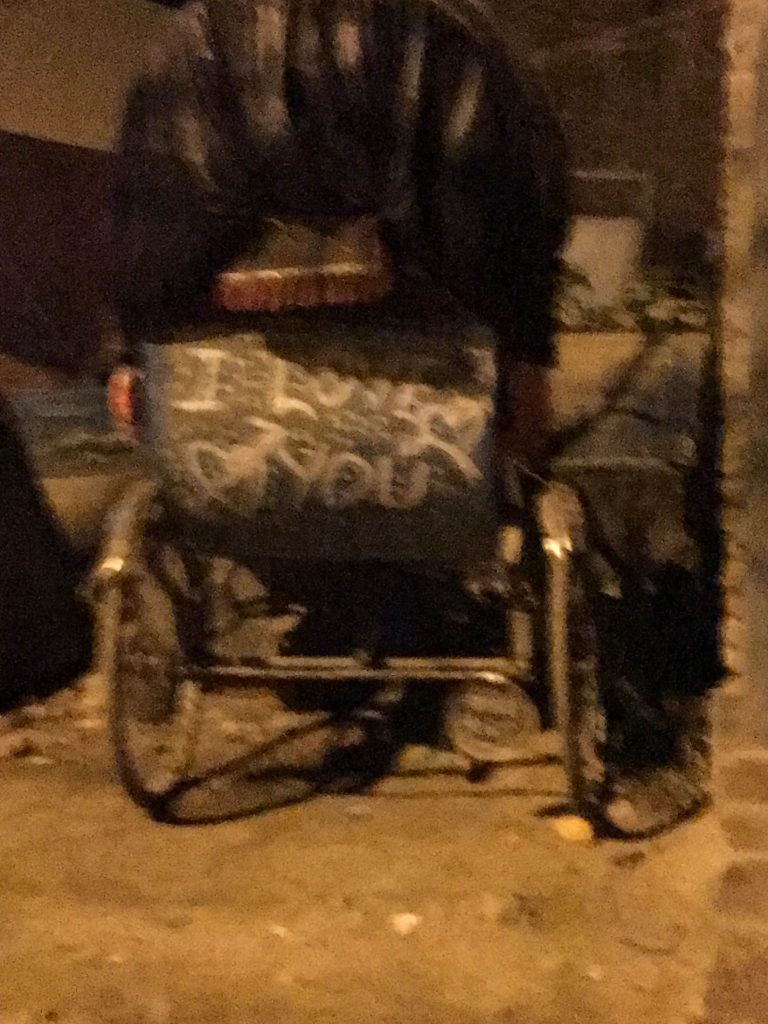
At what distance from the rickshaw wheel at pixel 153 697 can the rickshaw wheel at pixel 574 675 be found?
967 mm

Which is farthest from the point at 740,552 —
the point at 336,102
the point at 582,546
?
the point at 336,102

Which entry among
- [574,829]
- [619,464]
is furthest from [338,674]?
[619,464]

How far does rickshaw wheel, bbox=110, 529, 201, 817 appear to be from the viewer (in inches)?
107

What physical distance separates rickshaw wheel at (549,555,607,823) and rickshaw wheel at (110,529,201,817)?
0.97 meters

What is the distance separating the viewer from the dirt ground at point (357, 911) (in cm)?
220

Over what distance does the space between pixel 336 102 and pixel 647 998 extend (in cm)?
191

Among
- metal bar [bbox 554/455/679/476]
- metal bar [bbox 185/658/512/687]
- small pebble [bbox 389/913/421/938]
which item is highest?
metal bar [bbox 554/455/679/476]

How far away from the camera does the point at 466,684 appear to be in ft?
10.6

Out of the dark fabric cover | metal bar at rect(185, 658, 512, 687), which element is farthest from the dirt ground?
Result: the dark fabric cover

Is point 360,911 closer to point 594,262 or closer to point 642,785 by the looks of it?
point 642,785

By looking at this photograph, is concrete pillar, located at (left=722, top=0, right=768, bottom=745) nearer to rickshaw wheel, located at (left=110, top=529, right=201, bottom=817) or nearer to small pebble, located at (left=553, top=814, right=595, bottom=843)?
small pebble, located at (left=553, top=814, right=595, bottom=843)

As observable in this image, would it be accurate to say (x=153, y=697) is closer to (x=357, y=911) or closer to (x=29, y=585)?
(x=29, y=585)

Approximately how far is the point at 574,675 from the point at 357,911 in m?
0.71

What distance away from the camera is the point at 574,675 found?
2.51 meters
